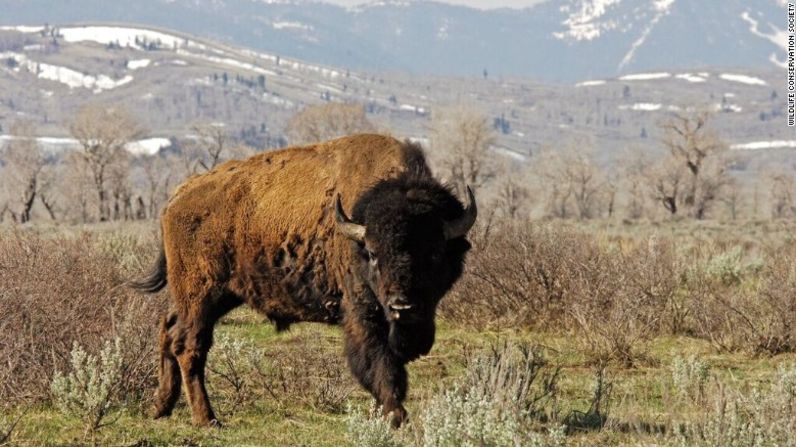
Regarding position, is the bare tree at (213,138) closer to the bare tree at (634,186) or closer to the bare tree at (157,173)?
the bare tree at (157,173)

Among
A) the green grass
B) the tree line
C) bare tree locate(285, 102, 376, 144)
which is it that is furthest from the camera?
bare tree locate(285, 102, 376, 144)

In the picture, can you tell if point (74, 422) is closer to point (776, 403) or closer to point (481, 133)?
point (776, 403)

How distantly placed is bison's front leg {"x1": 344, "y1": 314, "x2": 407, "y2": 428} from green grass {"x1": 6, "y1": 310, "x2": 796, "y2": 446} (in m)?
0.27

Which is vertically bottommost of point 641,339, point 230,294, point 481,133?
point 481,133

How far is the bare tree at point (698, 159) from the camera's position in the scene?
329ft

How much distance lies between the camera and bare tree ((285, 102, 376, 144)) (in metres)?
112

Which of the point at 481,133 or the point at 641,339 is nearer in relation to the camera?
the point at 641,339

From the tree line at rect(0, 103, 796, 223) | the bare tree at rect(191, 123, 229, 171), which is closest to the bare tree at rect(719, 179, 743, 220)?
the tree line at rect(0, 103, 796, 223)

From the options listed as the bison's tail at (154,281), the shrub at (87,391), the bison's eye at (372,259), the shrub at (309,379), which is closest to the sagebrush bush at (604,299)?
the shrub at (309,379)

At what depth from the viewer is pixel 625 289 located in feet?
44.3

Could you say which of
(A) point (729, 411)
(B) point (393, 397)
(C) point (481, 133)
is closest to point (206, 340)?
(B) point (393, 397)

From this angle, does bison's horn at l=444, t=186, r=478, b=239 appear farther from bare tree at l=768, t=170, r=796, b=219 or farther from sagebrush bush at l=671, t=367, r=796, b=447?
bare tree at l=768, t=170, r=796, b=219

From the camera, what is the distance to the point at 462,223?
8.73 metres

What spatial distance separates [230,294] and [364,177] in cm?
162
